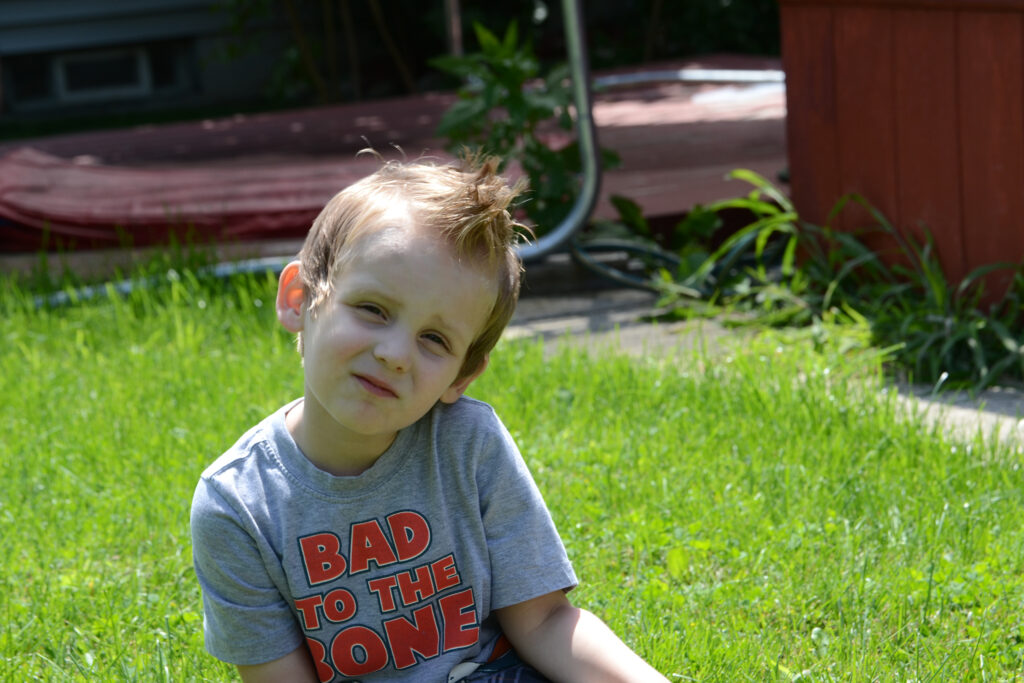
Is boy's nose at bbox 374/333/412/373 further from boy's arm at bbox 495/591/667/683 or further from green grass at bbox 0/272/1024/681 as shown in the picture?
green grass at bbox 0/272/1024/681

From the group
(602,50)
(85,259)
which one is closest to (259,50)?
(602,50)

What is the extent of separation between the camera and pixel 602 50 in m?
12.3

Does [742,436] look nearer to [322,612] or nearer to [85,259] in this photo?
[322,612]

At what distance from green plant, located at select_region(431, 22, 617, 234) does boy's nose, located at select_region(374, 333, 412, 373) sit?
289cm

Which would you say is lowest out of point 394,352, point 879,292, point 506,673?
point 879,292

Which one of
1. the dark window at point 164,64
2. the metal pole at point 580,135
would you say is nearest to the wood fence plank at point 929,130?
the metal pole at point 580,135

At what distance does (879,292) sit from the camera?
3916 millimetres

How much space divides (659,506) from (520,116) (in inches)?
92.1

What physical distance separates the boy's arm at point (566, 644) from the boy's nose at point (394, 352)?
16.1 inches

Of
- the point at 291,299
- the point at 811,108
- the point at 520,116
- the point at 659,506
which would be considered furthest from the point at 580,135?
the point at 291,299

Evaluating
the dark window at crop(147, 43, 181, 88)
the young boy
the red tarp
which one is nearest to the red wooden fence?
the red tarp

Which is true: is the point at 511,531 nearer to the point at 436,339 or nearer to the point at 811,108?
the point at 436,339

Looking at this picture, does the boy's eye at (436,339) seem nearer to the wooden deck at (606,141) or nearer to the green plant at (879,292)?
the green plant at (879,292)

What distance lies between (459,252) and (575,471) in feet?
4.15
